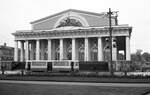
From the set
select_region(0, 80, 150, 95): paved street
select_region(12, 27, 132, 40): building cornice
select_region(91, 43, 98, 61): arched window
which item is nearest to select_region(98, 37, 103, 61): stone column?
select_region(12, 27, 132, 40): building cornice

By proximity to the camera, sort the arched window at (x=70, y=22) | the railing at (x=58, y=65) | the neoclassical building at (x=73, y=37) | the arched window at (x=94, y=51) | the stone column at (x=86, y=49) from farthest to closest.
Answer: the arched window at (x=70, y=22) < the arched window at (x=94, y=51) < the stone column at (x=86, y=49) < the neoclassical building at (x=73, y=37) < the railing at (x=58, y=65)

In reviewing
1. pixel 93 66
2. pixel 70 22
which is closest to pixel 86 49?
pixel 70 22

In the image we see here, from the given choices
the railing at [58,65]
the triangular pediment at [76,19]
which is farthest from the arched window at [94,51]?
the railing at [58,65]

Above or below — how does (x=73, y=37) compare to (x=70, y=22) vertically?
below

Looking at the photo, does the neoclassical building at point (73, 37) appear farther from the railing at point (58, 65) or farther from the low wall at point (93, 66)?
the railing at point (58, 65)

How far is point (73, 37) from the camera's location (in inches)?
2514

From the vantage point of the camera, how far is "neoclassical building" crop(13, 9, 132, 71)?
61531 mm

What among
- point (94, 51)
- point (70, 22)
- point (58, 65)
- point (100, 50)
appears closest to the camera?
point (58, 65)

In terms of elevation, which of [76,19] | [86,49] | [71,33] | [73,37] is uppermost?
[76,19]

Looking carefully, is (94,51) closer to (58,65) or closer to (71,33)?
(71,33)

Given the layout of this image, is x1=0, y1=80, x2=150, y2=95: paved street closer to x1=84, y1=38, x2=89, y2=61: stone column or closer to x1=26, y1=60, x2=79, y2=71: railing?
x1=26, y1=60, x2=79, y2=71: railing

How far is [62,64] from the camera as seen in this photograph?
44.0 meters

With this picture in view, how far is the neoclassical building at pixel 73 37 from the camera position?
2422 inches

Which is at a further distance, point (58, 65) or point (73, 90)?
point (58, 65)
